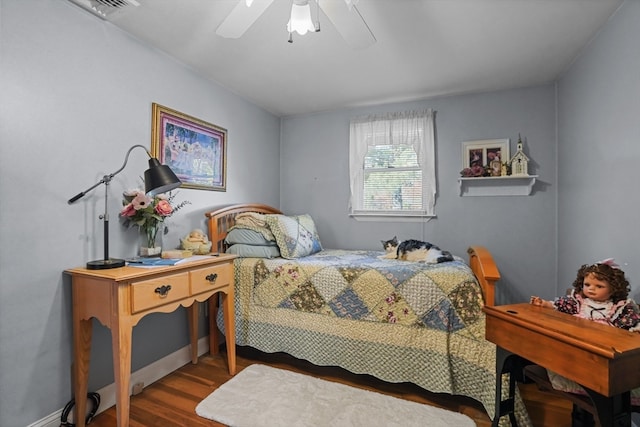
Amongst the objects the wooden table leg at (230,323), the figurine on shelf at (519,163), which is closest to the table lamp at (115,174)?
the wooden table leg at (230,323)

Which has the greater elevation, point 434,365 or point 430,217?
point 430,217

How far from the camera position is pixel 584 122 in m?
2.23

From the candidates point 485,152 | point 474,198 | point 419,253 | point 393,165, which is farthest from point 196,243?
point 485,152

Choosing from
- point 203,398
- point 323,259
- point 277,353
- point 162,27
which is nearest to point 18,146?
point 162,27

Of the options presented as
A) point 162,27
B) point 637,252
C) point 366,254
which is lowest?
point 366,254

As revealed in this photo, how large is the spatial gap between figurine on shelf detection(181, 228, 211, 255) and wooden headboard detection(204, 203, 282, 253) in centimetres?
27

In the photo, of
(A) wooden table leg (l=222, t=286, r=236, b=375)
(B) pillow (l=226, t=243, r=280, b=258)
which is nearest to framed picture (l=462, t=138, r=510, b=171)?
(B) pillow (l=226, t=243, r=280, b=258)

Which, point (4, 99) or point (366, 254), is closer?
point (4, 99)

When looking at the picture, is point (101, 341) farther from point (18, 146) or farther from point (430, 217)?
point (430, 217)

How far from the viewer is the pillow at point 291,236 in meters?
2.55

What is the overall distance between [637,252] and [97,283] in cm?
282

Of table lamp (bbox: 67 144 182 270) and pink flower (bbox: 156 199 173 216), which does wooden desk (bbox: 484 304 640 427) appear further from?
pink flower (bbox: 156 199 173 216)

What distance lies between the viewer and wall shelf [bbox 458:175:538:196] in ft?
9.27

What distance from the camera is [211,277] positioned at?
1987mm
